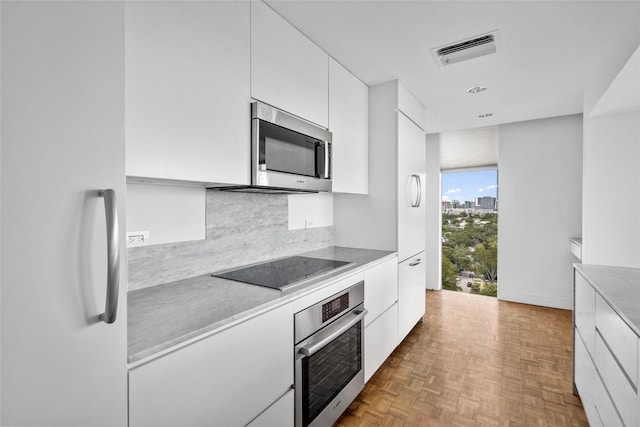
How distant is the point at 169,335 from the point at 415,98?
9.73 ft

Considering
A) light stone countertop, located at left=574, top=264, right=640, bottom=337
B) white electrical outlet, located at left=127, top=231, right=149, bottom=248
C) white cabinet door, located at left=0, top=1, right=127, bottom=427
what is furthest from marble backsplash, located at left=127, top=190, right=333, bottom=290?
light stone countertop, located at left=574, top=264, right=640, bottom=337

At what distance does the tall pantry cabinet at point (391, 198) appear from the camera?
2617 mm

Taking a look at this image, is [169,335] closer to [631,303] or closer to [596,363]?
[631,303]

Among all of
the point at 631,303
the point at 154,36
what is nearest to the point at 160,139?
the point at 154,36

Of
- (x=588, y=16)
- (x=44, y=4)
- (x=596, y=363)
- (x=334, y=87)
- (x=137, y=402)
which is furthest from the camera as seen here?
(x=334, y=87)

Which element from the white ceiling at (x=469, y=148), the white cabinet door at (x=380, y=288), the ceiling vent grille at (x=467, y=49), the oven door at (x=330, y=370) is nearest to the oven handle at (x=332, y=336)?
the oven door at (x=330, y=370)

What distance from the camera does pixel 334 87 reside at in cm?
226

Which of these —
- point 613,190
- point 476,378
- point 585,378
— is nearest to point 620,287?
point 585,378

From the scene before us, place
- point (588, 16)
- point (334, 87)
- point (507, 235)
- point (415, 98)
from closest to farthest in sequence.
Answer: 1. point (588, 16)
2. point (334, 87)
3. point (415, 98)
4. point (507, 235)

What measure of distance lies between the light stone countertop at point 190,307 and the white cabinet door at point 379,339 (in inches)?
26.2

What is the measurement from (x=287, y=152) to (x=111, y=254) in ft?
3.86

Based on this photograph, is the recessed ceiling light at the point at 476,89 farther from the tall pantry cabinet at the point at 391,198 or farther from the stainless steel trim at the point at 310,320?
the stainless steel trim at the point at 310,320

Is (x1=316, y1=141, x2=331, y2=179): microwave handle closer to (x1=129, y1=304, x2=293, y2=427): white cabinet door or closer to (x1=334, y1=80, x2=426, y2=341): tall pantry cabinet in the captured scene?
(x1=334, y1=80, x2=426, y2=341): tall pantry cabinet

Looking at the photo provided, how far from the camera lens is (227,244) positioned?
1849 millimetres
